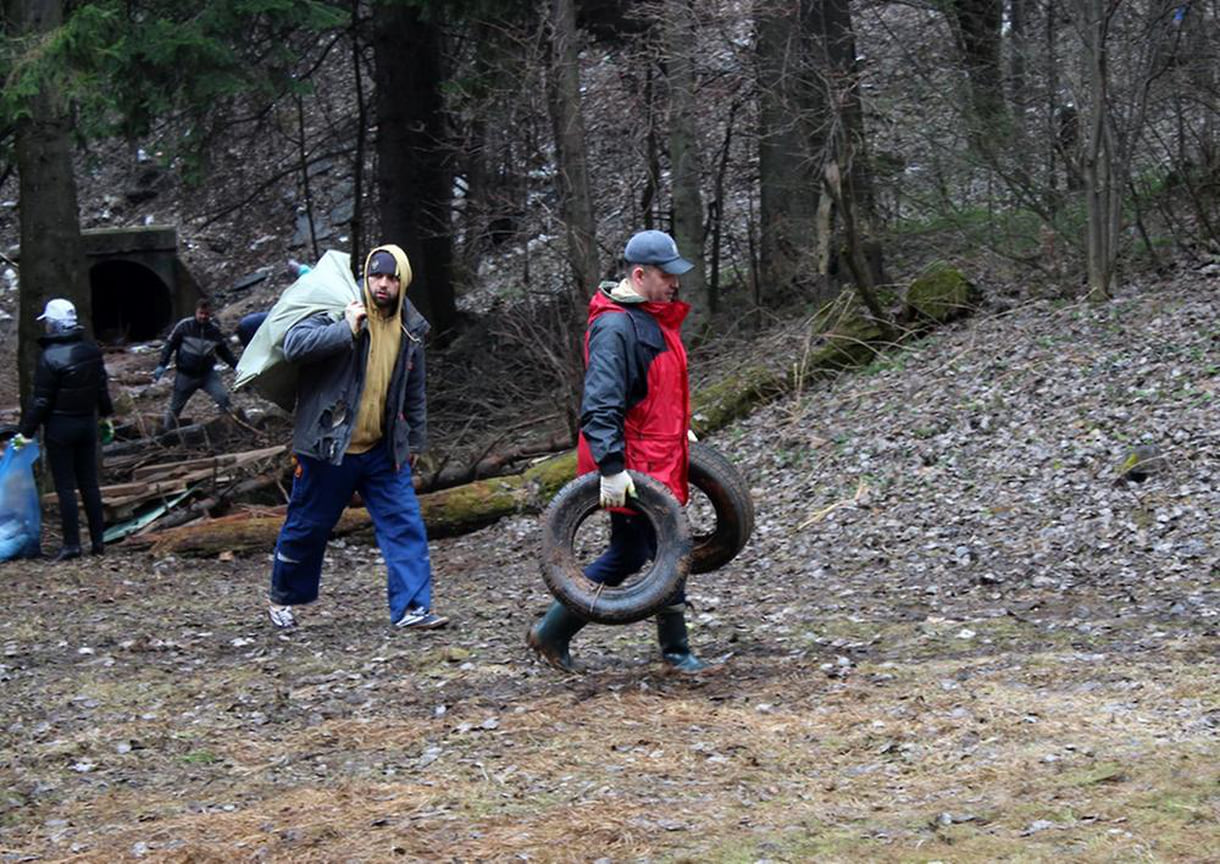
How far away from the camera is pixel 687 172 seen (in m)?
17.5

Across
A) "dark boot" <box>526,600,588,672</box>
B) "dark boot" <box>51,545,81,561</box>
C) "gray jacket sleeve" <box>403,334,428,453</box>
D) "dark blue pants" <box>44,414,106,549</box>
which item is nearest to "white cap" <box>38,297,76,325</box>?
"dark blue pants" <box>44,414,106,549</box>

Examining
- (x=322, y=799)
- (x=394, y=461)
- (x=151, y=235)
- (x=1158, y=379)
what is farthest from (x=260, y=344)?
(x=151, y=235)

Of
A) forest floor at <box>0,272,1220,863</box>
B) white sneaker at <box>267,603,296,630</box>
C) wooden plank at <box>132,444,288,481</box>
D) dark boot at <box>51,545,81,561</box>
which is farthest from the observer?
wooden plank at <box>132,444,288,481</box>

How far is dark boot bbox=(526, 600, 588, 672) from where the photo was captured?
7.12m

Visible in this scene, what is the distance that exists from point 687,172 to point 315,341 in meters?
10.1

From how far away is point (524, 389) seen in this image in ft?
58.1

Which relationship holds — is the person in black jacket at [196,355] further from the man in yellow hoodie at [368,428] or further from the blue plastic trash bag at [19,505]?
the man in yellow hoodie at [368,428]

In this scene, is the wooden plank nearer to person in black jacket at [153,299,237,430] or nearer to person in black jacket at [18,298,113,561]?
person in black jacket at [18,298,113,561]

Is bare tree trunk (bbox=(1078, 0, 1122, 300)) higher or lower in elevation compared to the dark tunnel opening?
lower

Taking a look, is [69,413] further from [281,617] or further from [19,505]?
[281,617]

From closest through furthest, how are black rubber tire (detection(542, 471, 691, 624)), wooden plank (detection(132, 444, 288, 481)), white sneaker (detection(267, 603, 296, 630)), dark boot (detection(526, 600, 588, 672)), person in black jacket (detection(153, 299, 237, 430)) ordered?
black rubber tire (detection(542, 471, 691, 624)) → dark boot (detection(526, 600, 588, 672)) → white sneaker (detection(267, 603, 296, 630)) → wooden plank (detection(132, 444, 288, 481)) → person in black jacket (detection(153, 299, 237, 430))

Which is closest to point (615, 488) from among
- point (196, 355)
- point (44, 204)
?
point (44, 204)

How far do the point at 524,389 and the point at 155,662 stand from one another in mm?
9565

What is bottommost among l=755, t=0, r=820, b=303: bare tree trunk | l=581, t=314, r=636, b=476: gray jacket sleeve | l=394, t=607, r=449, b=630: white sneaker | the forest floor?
the forest floor
